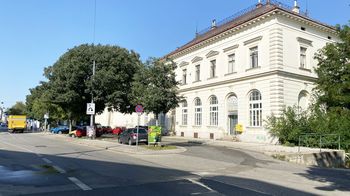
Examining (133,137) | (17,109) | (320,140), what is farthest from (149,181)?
(17,109)

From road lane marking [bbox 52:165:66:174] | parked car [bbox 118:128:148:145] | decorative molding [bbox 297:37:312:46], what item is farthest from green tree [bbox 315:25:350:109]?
road lane marking [bbox 52:165:66:174]

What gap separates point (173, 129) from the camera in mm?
47125

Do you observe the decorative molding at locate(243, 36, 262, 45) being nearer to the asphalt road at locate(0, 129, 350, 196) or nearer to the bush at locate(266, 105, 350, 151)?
the bush at locate(266, 105, 350, 151)

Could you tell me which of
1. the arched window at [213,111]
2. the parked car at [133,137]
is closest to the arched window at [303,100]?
the arched window at [213,111]

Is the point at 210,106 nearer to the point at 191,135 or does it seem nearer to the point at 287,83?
the point at 191,135

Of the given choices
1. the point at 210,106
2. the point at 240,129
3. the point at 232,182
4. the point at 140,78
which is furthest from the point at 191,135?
the point at 232,182

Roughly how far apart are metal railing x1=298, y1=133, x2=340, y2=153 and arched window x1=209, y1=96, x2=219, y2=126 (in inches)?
505

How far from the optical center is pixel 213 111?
39.1 m

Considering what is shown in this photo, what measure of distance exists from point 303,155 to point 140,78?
13179mm

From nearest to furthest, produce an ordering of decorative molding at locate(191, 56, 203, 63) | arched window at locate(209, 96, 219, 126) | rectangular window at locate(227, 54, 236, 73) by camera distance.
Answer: rectangular window at locate(227, 54, 236, 73) < arched window at locate(209, 96, 219, 126) < decorative molding at locate(191, 56, 203, 63)

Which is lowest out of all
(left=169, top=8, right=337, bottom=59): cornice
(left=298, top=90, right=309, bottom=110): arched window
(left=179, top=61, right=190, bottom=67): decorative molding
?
(left=298, top=90, right=309, bottom=110): arched window

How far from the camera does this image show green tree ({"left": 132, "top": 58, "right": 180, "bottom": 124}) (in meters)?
25.8

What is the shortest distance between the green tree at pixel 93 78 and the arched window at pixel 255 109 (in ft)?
41.4

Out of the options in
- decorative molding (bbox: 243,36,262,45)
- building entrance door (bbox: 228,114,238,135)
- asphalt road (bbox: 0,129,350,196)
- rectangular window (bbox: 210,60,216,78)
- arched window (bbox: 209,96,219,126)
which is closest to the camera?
asphalt road (bbox: 0,129,350,196)
